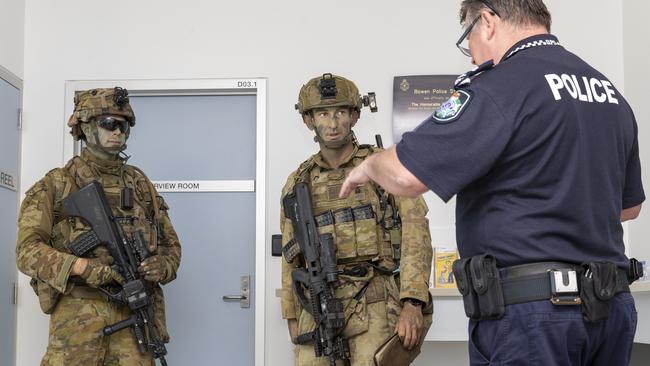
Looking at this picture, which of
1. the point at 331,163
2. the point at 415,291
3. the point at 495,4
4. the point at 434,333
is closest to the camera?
the point at 495,4

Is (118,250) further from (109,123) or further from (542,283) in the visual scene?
(542,283)

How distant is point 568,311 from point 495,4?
852mm

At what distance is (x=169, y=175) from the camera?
540 centimetres

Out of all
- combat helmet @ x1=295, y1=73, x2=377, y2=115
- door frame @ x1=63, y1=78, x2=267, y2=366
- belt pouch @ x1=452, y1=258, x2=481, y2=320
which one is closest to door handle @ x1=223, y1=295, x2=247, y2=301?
door frame @ x1=63, y1=78, x2=267, y2=366

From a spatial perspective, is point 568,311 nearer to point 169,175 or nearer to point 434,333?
point 434,333

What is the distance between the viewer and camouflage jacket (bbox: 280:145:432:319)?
3.43 m

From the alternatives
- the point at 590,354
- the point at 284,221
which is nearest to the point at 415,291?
the point at 284,221

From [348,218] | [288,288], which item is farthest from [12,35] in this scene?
[348,218]

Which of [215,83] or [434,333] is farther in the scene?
[215,83]

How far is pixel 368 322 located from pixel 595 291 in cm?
149

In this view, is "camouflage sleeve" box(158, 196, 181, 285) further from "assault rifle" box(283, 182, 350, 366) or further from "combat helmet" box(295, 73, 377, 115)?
"combat helmet" box(295, 73, 377, 115)

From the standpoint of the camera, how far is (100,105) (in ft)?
13.3

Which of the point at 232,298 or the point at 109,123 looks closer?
the point at 109,123

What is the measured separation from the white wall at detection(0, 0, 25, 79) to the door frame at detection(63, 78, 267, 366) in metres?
0.34
